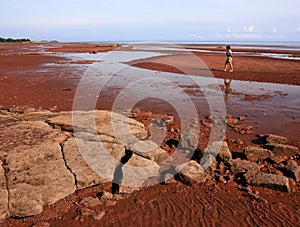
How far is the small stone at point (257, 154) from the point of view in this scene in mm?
6270

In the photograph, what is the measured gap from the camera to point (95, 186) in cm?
524

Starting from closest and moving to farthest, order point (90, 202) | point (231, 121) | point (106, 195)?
point (90, 202) → point (106, 195) → point (231, 121)

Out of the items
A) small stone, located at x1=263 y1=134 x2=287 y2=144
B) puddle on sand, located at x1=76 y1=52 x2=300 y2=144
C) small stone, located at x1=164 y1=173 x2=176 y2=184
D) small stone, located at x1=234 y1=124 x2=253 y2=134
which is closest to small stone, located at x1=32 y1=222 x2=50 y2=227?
small stone, located at x1=164 y1=173 x2=176 y2=184

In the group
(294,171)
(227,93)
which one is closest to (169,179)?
(294,171)

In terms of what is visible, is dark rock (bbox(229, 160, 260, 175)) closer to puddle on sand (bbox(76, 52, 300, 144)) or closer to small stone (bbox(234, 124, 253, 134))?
small stone (bbox(234, 124, 253, 134))

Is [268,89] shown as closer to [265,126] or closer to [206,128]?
[265,126]

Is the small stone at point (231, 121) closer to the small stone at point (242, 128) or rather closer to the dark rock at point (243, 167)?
the small stone at point (242, 128)

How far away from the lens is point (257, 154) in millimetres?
6332

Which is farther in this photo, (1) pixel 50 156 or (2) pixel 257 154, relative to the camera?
(2) pixel 257 154

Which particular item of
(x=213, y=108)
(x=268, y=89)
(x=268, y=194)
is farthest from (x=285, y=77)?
(x=268, y=194)

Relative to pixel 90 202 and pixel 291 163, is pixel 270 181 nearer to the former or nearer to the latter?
pixel 291 163

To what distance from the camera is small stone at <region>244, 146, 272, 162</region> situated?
6.27 meters

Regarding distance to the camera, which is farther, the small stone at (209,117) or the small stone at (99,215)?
the small stone at (209,117)

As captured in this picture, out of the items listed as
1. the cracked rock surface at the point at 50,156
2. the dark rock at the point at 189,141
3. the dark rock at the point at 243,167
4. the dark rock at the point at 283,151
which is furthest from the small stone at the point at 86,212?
the dark rock at the point at 283,151
